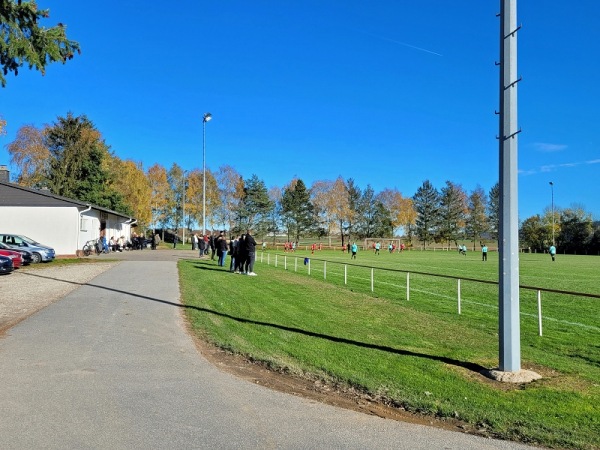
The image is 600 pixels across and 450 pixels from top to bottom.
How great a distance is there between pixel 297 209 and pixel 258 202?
9519 mm

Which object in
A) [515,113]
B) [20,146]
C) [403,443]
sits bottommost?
[403,443]

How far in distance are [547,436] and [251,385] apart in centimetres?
308

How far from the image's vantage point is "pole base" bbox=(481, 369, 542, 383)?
5973mm

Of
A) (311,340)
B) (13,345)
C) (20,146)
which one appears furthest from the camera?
(20,146)

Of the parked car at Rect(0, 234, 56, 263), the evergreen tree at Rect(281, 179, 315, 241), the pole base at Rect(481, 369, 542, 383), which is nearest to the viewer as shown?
the pole base at Rect(481, 369, 542, 383)

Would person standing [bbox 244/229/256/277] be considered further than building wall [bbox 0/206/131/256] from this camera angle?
No

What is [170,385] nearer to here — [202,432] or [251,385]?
[251,385]

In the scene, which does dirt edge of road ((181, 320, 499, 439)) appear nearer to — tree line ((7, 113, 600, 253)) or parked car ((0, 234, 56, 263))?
parked car ((0, 234, 56, 263))

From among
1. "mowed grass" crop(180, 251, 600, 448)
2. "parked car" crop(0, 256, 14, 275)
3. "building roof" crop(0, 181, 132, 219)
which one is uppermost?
"building roof" crop(0, 181, 132, 219)

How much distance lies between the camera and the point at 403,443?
13.6 ft

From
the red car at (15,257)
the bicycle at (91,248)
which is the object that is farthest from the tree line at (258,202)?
the red car at (15,257)

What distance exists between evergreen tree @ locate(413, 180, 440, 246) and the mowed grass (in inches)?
3313

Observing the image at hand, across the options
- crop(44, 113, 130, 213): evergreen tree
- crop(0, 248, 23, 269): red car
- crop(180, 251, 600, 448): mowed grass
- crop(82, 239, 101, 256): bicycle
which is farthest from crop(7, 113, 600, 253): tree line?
crop(180, 251, 600, 448): mowed grass

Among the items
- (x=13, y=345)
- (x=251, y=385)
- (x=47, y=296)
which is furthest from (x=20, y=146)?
(x=251, y=385)
